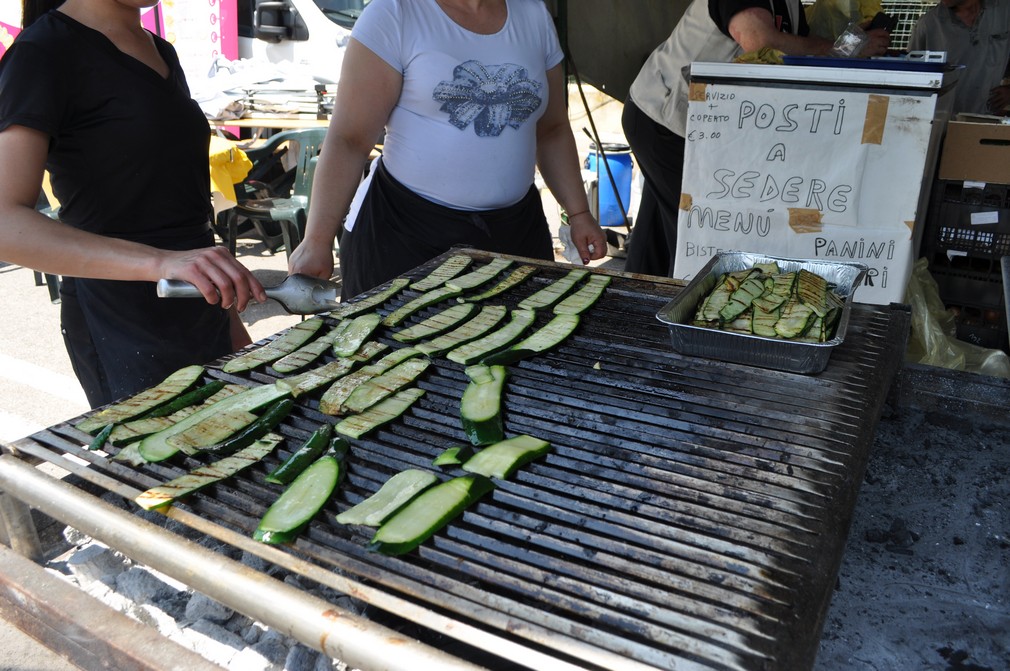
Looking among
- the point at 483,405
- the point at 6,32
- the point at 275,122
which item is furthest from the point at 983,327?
the point at 6,32

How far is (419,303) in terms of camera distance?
2969mm

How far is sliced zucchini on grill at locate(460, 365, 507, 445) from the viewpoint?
78.8 inches

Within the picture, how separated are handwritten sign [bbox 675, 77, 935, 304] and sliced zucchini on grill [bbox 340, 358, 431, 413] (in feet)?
8.65

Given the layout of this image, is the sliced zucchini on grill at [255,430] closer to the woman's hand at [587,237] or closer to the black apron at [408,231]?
the black apron at [408,231]

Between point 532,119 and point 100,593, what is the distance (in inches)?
102

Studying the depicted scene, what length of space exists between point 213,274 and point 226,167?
589 cm

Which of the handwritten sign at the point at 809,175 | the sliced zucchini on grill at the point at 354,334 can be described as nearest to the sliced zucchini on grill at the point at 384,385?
the sliced zucchini on grill at the point at 354,334

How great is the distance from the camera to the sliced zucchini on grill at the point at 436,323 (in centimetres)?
269

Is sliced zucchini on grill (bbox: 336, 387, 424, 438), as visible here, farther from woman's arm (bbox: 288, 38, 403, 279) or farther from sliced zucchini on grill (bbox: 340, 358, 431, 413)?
woman's arm (bbox: 288, 38, 403, 279)

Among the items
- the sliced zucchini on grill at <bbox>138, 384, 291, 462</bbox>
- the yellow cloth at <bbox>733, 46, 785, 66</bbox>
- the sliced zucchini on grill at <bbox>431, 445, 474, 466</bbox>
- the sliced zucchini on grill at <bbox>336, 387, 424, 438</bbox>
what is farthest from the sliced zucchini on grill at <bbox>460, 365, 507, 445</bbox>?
the yellow cloth at <bbox>733, 46, 785, 66</bbox>

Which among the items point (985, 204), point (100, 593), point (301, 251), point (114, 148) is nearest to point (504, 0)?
point (301, 251)

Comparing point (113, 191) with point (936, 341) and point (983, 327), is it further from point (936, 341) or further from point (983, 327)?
point (983, 327)

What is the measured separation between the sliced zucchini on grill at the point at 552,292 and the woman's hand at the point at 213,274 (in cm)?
110

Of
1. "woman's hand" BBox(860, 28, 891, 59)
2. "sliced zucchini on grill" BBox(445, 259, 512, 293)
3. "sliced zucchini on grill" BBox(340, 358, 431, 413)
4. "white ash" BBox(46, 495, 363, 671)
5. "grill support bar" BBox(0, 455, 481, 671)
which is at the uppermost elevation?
"woman's hand" BBox(860, 28, 891, 59)
